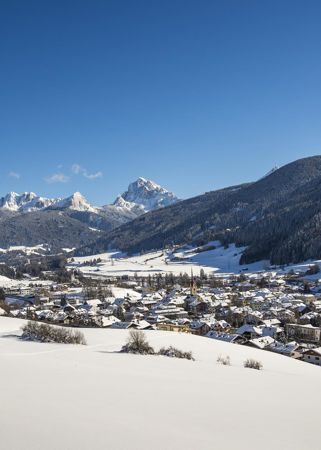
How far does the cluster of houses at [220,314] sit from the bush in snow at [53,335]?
24.4m

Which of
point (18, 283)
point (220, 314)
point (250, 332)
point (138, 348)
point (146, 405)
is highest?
point (146, 405)

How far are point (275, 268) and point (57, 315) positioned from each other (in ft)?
367

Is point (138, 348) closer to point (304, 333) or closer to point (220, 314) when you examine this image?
point (304, 333)

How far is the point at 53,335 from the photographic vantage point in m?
24.7

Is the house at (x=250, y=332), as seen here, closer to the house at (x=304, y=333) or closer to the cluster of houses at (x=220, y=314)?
the cluster of houses at (x=220, y=314)

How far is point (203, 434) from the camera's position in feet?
28.4

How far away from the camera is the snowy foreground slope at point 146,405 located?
809cm

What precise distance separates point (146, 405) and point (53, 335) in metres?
15.0

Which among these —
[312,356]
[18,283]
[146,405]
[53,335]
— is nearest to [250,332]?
[312,356]

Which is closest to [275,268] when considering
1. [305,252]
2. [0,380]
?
[305,252]

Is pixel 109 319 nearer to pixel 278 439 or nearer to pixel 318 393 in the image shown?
pixel 318 393

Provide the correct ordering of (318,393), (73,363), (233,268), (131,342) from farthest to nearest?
(233,268)
(131,342)
(73,363)
(318,393)

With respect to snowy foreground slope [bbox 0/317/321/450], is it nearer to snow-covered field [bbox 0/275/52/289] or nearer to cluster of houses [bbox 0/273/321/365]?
cluster of houses [bbox 0/273/321/365]

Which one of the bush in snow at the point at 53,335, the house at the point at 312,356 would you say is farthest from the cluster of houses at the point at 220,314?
the bush in snow at the point at 53,335
